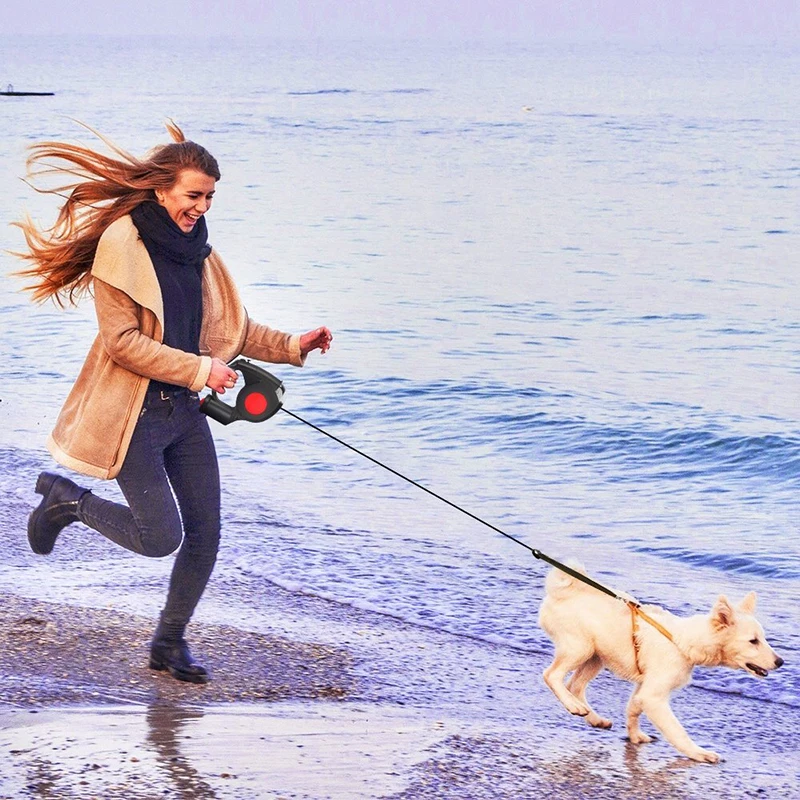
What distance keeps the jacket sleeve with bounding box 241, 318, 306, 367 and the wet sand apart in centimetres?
114

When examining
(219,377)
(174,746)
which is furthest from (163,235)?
(174,746)

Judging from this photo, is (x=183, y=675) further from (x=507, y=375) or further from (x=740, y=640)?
(x=507, y=375)

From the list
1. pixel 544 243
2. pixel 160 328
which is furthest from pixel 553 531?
pixel 544 243

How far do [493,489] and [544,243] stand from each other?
1964cm

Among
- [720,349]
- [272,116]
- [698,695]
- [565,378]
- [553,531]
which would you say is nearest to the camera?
[698,695]

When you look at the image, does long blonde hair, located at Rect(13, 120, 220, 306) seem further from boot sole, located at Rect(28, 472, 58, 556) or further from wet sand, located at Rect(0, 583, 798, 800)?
wet sand, located at Rect(0, 583, 798, 800)

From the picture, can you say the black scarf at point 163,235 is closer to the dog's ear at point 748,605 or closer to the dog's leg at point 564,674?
the dog's leg at point 564,674

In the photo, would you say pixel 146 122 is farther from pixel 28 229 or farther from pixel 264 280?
pixel 28 229

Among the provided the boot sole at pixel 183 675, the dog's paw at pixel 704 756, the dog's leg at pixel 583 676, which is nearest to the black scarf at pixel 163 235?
the boot sole at pixel 183 675

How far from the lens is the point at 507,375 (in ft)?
51.3

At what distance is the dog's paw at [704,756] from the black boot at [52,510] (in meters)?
2.35

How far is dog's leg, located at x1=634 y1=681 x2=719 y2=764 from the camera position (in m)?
4.52

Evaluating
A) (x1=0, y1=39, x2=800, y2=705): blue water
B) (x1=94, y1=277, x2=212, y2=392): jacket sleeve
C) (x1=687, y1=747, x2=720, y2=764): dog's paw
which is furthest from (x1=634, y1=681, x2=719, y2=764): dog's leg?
(x1=94, y1=277, x2=212, y2=392): jacket sleeve

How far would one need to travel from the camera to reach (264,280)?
2250 cm
